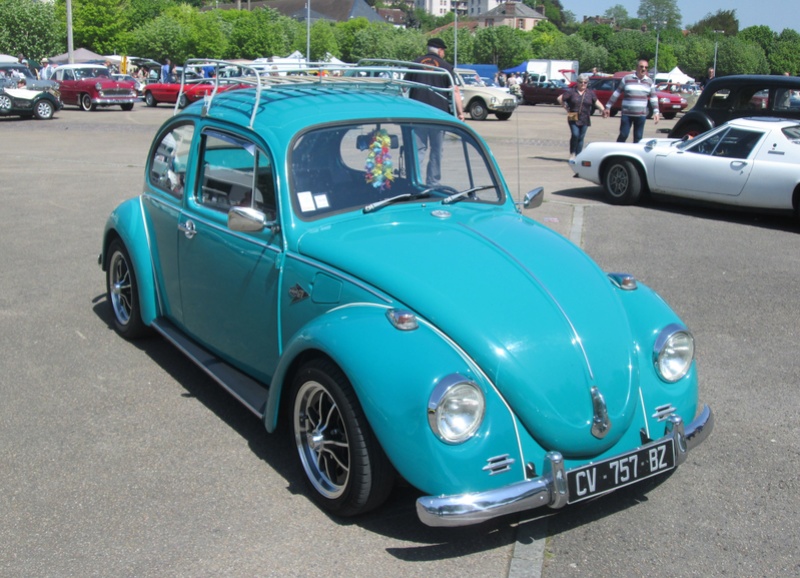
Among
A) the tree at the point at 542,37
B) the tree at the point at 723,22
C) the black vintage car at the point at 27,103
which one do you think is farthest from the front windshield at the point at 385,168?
the tree at the point at 723,22

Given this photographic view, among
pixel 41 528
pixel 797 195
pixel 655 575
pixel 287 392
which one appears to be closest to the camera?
pixel 655 575

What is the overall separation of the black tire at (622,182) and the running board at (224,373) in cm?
789

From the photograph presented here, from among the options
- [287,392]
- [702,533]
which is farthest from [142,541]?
[702,533]

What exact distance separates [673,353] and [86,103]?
31538 mm

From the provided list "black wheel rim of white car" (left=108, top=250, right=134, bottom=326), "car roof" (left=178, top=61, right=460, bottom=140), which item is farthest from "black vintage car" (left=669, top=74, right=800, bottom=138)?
"black wheel rim of white car" (left=108, top=250, right=134, bottom=326)

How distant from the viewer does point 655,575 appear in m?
3.38

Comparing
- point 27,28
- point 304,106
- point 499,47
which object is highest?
point 499,47

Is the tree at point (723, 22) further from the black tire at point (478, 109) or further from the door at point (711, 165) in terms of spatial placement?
the door at point (711, 165)

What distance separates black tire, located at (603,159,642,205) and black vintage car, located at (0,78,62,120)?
20759 mm

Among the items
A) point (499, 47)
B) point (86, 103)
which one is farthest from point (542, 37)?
point (86, 103)

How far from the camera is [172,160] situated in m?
5.61

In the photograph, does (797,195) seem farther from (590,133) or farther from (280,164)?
(590,133)

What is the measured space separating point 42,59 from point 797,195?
58.2 m

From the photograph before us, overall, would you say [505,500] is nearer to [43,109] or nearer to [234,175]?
[234,175]
